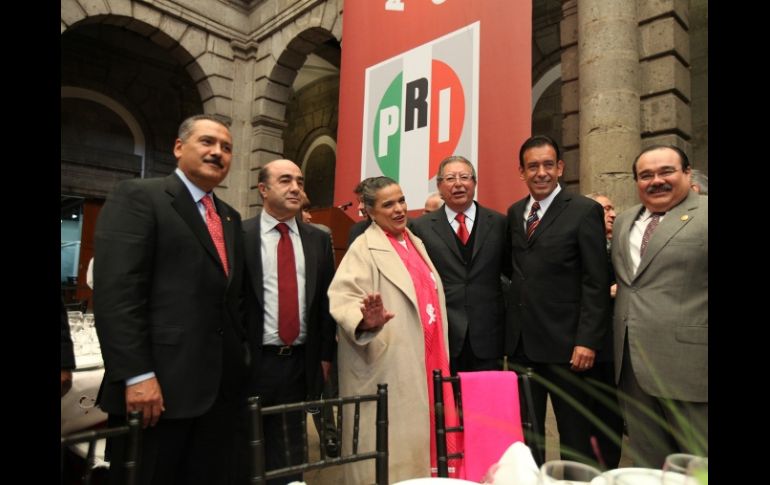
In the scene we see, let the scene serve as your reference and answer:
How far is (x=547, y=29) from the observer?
7.40 metres

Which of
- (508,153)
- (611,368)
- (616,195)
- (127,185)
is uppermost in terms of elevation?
(508,153)

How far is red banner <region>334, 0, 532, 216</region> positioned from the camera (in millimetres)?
4098

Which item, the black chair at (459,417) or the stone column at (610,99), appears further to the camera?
the stone column at (610,99)

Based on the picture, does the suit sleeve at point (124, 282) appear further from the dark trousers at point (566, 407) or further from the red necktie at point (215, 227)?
the dark trousers at point (566, 407)

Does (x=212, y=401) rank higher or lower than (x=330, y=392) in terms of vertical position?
higher

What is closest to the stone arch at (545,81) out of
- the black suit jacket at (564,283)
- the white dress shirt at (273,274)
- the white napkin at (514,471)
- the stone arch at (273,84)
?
the stone arch at (273,84)

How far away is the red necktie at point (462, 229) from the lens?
8.05 feet

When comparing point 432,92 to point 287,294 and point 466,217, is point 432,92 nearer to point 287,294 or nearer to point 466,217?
point 466,217

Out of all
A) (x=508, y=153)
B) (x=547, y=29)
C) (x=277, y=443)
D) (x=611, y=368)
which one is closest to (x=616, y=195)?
(x=508, y=153)

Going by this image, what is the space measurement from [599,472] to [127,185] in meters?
1.57

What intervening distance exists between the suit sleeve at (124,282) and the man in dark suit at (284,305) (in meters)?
0.60

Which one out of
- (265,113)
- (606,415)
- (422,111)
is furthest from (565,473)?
(265,113)
